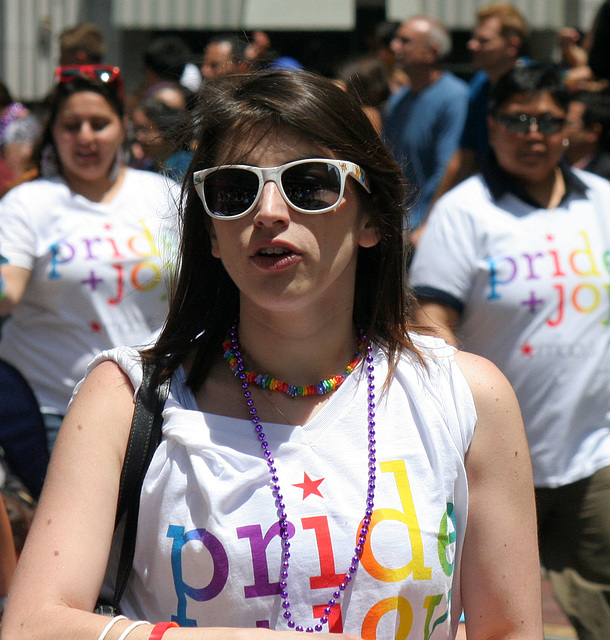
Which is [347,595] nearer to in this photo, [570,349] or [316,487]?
[316,487]

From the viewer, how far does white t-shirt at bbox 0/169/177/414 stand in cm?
382

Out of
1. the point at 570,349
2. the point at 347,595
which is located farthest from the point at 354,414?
the point at 570,349

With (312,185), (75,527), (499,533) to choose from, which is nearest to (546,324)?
(499,533)

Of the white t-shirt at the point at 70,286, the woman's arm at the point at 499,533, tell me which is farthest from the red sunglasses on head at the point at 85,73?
the woman's arm at the point at 499,533

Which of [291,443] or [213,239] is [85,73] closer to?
[213,239]

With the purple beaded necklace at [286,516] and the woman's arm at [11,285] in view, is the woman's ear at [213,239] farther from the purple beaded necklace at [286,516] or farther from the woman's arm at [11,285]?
the woman's arm at [11,285]

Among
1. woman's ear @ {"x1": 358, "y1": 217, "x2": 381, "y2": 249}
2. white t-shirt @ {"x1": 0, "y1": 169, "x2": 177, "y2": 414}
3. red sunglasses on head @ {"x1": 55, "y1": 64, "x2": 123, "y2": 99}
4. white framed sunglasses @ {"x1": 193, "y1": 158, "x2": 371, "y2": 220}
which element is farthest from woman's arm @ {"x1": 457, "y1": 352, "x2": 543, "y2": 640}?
red sunglasses on head @ {"x1": 55, "y1": 64, "x2": 123, "y2": 99}

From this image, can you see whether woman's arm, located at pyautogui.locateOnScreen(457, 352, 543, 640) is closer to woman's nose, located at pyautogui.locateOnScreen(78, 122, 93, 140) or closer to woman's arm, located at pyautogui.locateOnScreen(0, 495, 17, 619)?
woman's arm, located at pyautogui.locateOnScreen(0, 495, 17, 619)

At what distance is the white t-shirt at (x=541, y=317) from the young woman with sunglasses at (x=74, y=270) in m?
1.10

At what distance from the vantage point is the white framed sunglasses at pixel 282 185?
6.17 ft

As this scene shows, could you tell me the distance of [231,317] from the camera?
7.06 ft

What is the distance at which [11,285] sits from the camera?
371 cm

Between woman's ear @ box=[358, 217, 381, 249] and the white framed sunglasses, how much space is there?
0.16 metres

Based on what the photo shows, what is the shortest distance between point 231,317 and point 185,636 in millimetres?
742
